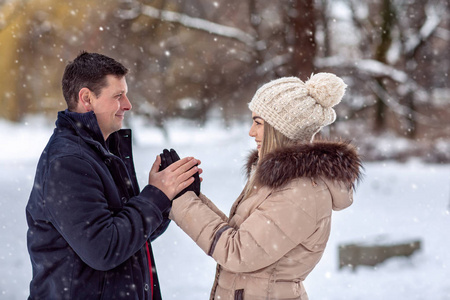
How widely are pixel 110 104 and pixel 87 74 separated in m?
0.18

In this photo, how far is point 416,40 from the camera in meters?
9.63

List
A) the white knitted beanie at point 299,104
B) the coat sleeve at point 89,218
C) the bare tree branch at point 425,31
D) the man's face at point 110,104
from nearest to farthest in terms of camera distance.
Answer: the coat sleeve at point 89,218, the man's face at point 110,104, the white knitted beanie at point 299,104, the bare tree branch at point 425,31

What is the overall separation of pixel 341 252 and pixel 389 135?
4662mm

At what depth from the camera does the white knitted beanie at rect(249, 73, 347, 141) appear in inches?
99.3

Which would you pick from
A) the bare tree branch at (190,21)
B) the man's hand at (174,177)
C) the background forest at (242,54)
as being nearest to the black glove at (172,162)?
the man's hand at (174,177)

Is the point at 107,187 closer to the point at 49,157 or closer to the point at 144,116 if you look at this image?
the point at 49,157

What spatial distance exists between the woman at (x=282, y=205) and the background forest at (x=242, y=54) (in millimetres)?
5662

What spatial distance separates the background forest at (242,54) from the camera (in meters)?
8.93

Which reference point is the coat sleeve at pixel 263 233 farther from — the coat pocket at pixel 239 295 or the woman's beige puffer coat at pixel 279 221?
the coat pocket at pixel 239 295

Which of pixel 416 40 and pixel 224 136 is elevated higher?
pixel 416 40

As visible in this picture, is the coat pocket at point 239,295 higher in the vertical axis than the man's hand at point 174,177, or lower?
lower

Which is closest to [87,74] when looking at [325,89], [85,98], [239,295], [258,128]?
[85,98]

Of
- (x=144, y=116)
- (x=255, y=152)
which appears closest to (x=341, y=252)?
(x=255, y=152)

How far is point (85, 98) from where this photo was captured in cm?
233
